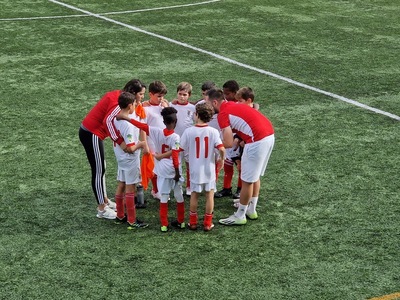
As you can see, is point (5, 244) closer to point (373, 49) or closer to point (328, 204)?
point (328, 204)

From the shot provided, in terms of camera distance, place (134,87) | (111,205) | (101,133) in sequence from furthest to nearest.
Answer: (111,205) → (101,133) → (134,87)

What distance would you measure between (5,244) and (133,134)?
5.74 ft

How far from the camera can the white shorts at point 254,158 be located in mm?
8992

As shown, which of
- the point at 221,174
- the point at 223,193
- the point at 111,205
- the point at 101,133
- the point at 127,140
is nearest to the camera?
the point at 127,140

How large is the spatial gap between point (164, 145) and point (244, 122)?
0.89m

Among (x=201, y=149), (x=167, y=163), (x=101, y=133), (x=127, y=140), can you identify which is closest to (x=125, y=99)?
(x=127, y=140)

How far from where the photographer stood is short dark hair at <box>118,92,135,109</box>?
8.72 m

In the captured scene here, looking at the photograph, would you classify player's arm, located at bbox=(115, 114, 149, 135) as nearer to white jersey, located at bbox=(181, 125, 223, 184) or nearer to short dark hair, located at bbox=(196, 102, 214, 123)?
white jersey, located at bbox=(181, 125, 223, 184)

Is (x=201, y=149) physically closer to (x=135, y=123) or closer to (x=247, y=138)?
(x=247, y=138)

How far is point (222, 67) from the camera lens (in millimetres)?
15234

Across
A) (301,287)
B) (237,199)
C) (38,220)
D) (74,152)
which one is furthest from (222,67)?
(301,287)

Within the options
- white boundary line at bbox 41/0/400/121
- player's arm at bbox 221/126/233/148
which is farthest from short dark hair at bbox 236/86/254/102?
white boundary line at bbox 41/0/400/121

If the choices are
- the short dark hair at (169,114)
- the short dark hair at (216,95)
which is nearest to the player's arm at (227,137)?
the short dark hair at (216,95)

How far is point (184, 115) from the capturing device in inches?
381
